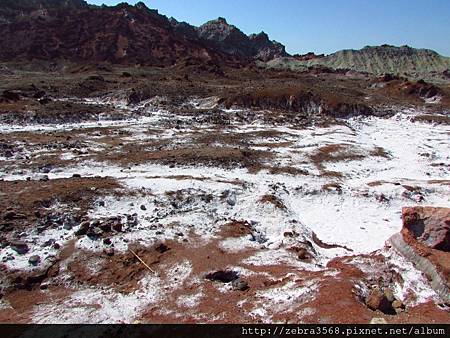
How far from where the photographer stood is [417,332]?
9008mm

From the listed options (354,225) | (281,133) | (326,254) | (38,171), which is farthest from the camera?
(281,133)

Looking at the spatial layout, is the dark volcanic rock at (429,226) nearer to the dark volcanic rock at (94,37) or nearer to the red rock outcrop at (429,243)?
the red rock outcrop at (429,243)

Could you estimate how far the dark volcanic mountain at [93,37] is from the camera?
90938mm

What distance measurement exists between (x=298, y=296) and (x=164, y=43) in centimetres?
10180

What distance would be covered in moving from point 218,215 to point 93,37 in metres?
93.6

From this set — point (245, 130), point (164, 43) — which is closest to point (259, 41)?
point (164, 43)

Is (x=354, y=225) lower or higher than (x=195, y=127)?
lower

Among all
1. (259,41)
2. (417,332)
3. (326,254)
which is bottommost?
(326,254)

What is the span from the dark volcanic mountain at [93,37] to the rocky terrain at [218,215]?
51.0 metres

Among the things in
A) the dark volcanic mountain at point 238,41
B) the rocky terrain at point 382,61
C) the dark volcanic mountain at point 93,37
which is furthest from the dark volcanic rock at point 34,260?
the dark volcanic mountain at point 238,41

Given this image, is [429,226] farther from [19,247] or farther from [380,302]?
[19,247]

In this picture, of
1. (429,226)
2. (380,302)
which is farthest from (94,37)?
(380,302)

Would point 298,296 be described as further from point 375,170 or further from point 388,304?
point 375,170

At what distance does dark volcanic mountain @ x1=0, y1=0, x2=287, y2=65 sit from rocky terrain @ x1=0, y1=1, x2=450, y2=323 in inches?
2008
